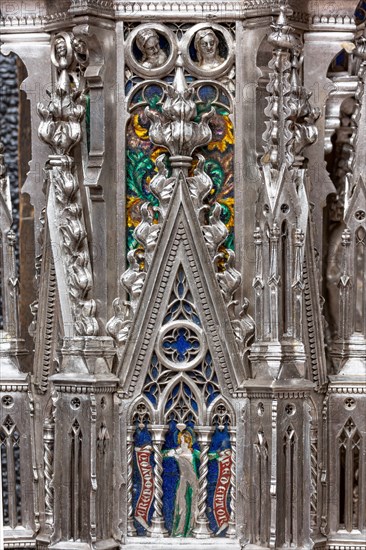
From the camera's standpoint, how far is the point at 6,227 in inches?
314

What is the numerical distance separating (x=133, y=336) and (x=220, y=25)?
1.66 meters

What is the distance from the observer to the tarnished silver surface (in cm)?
759

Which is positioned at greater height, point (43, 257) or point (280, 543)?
point (43, 257)

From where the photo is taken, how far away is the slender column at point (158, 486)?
303 inches

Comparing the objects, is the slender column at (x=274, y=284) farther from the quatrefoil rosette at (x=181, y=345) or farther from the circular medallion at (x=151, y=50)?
the circular medallion at (x=151, y=50)

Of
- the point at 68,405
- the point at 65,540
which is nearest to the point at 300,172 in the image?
the point at 68,405

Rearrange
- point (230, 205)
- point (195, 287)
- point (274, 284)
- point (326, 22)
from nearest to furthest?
point (274, 284)
point (195, 287)
point (230, 205)
point (326, 22)

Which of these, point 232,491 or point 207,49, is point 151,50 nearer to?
point 207,49

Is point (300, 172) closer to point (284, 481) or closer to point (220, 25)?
point (220, 25)

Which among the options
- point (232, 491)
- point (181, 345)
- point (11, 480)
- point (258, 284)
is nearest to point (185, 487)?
point (232, 491)

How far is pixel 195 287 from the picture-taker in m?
7.65

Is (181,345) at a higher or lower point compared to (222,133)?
lower

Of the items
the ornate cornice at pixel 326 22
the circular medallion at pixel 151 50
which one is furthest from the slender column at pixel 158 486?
the ornate cornice at pixel 326 22

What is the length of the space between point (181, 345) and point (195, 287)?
308 millimetres
